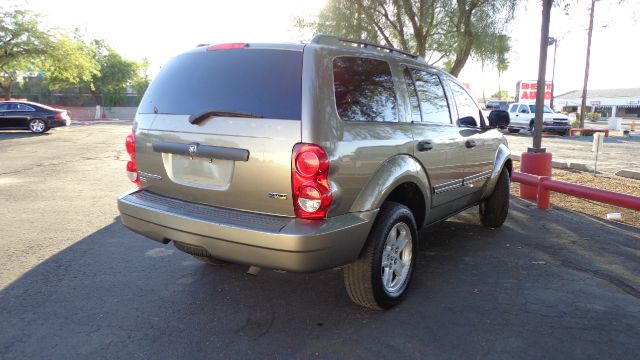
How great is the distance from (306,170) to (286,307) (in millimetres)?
1247

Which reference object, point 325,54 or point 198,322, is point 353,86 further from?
point 198,322

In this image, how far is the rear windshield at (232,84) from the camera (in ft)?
9.71

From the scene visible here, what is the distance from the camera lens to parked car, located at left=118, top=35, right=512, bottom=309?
285cm

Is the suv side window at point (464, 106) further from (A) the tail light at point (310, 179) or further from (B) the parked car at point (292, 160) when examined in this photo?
(A) the tail light at point (310, 179)

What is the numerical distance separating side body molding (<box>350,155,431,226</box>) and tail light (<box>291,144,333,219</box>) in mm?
320

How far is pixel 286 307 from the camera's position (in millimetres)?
3537

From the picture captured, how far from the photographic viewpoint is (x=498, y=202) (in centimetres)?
569

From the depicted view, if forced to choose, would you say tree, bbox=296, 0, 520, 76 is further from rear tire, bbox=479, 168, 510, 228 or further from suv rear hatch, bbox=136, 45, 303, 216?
suv rear hatch, bbox=136, 45, 303, 216

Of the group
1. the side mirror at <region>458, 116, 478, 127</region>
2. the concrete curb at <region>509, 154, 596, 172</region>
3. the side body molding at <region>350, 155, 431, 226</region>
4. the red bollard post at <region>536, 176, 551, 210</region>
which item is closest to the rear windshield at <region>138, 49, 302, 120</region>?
the side body molding at <region>350, 155, 431, 226</region>

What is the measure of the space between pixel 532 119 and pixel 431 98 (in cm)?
2591

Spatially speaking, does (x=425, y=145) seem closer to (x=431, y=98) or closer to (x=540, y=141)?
(x=431, y=98)

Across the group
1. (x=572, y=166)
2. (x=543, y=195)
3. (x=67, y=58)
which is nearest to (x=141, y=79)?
(x=67, y=58)

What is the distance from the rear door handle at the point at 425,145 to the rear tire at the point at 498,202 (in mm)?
2152

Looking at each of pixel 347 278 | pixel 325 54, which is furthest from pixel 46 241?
pixel 325 54
